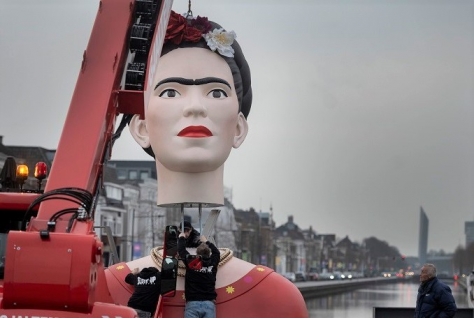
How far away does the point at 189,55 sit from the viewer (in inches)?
371

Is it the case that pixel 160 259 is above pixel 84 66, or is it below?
below

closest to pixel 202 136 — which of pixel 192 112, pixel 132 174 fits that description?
pixel 192 112

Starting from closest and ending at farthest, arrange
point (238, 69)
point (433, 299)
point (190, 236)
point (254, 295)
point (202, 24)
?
point (190, 236), point (254, 295), point (202, 24), point (238, 69), point (433, 299)

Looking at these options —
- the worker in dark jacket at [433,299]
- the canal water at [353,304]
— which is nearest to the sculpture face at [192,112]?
the worker in dark jacket at [433,299]

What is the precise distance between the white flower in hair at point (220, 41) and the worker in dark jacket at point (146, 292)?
2306 millimetres

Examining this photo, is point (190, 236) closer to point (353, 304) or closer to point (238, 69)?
point (238, 69)

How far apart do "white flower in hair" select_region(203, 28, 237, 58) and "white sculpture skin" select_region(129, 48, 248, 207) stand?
0.29 ft

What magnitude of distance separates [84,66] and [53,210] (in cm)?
124

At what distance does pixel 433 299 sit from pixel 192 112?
331 centimetres

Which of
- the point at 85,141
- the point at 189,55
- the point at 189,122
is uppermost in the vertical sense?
the point at 189,55

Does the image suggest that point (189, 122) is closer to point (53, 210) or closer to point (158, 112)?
point (158, 112)

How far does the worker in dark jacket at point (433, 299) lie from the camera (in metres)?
10.1

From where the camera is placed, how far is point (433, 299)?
10.2 metres

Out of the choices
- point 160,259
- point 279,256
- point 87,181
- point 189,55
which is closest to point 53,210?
point 87,181
